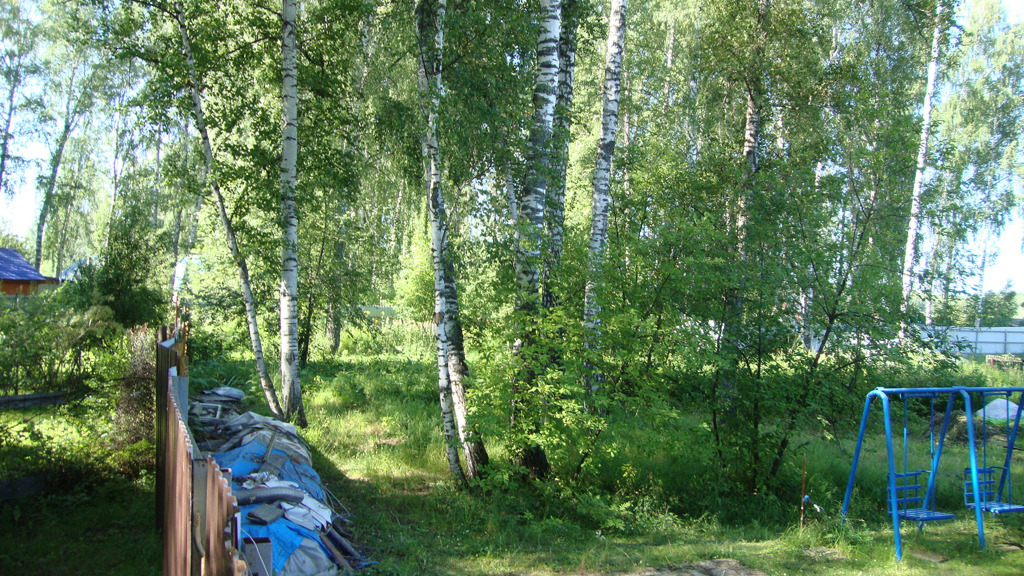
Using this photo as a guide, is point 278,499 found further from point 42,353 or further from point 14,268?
point 14,268

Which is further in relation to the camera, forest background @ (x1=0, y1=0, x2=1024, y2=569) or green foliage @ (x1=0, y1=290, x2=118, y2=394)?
forest background @ (x1=0, y1=0, x2=1024, y2=569)

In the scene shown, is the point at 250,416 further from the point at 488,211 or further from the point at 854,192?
the point at 854,192

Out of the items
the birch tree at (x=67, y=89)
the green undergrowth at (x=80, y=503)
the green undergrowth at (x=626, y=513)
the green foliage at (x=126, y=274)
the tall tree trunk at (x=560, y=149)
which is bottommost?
the green undergrowth at (x=626, y=513)

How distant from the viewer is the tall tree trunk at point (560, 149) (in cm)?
816

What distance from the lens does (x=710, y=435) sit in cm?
810

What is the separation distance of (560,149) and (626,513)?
479cm

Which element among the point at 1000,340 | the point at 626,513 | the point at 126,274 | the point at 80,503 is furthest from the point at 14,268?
the point at 1000,340

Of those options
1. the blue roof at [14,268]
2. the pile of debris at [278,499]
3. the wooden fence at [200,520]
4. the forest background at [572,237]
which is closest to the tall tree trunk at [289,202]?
the forest background at [572,237]

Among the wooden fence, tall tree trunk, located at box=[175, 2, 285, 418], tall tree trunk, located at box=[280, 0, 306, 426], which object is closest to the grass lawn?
tall tree trunk, located at box=[175, 2, 285, 418]

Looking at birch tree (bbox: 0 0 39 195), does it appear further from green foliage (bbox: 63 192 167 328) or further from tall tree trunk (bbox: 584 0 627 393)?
tall tree trunk (bbox: 584 0 627 393)

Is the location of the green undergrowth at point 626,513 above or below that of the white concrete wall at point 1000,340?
below

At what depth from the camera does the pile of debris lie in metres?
4.82

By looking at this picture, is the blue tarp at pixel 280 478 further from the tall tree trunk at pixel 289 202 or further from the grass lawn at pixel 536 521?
the tall tree trunk at pixel 289 202

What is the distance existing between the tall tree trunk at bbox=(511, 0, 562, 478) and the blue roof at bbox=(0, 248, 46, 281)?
27990mm
